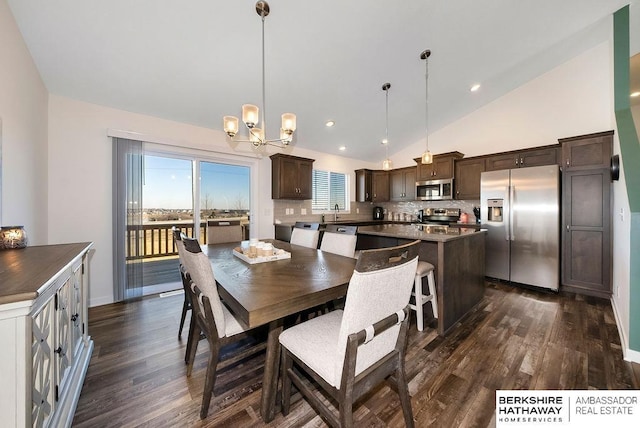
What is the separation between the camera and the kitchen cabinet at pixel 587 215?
297cm

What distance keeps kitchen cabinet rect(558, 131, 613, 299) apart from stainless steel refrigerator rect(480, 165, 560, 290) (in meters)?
0.18

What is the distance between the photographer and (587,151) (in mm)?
3088

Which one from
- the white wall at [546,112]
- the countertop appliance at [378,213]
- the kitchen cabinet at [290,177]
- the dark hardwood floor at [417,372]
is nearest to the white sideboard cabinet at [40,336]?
the dark hardwood floor at [417,372]

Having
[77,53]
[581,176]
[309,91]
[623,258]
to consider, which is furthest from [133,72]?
[581,176]

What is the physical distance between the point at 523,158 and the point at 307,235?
3756 millimetres

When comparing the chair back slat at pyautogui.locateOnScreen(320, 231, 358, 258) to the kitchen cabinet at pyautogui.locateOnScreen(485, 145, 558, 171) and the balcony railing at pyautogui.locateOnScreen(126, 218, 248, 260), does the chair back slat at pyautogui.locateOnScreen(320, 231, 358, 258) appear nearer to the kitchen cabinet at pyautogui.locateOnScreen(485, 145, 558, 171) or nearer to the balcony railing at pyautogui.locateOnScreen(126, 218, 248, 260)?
the balcony railing at pyautogui.locateOnScreen(126, 218, 248, 260)

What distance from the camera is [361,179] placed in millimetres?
5547

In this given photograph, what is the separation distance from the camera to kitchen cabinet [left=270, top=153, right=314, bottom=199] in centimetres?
406

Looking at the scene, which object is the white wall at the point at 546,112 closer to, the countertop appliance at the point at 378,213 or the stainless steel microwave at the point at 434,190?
the stainless steel microwave at the point at 434,190

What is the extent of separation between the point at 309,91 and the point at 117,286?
3.47 meters

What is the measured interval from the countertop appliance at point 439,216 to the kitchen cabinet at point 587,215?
1611 millimetres

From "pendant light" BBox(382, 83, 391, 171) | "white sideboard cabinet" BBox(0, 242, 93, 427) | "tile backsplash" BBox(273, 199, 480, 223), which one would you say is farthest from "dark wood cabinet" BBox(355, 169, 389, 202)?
"white sideboard cabinet" BBox(0, 242, 93, 427)

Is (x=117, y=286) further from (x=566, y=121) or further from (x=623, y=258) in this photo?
(x=566, y=121)

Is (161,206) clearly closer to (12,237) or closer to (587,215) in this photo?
(12,237)
